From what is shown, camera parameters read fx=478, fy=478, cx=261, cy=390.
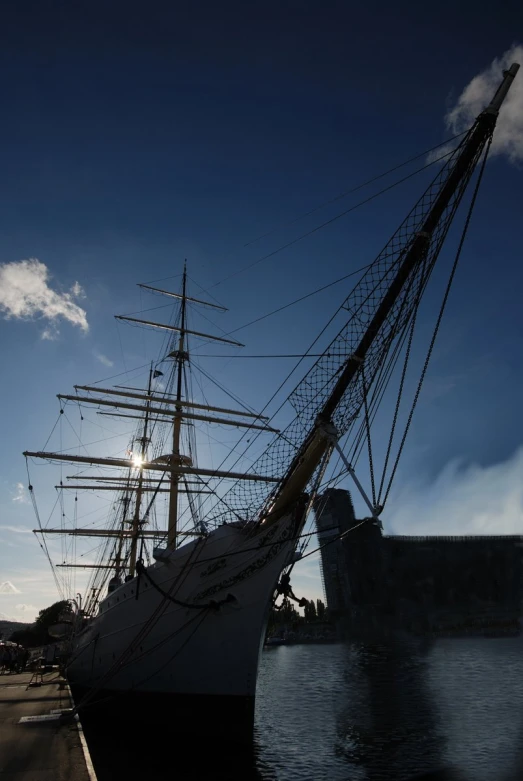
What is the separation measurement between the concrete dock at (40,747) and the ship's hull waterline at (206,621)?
1.53 m

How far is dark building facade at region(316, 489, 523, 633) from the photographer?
69.9 metres

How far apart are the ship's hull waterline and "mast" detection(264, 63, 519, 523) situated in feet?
2.65

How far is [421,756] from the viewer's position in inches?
411

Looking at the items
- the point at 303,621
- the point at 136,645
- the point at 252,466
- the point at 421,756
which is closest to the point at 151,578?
the point at 136,645

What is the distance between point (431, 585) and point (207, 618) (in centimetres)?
7189

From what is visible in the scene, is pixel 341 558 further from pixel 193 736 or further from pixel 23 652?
pixel 193 736

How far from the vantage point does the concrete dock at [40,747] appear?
6430 mm

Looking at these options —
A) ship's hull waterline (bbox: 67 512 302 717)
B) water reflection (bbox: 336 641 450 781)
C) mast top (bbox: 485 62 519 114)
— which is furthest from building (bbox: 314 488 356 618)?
mast top (bbox: 485 62 519 114)

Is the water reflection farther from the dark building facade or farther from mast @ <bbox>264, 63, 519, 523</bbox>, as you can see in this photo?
the dark building facade

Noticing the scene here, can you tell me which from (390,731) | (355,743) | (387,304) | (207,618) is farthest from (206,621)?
(387,304)

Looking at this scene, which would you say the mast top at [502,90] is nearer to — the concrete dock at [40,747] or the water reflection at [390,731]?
the concrete dock at [40,747]

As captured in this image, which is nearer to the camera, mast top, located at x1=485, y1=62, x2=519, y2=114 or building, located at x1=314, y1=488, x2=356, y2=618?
mast top, located at x1=485, y1=62, x2=519, y2=114

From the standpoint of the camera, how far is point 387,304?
9445 millimetres

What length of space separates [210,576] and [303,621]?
284ft
